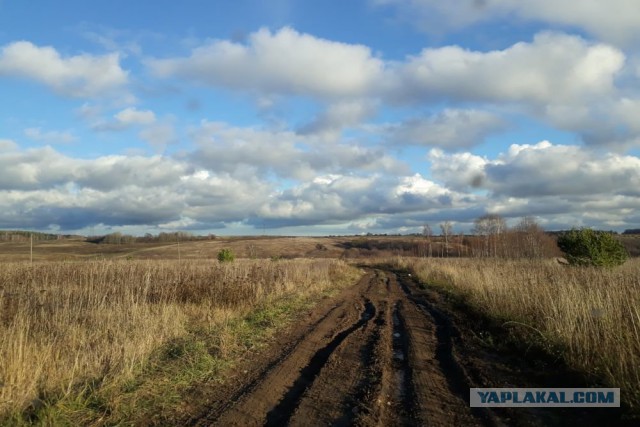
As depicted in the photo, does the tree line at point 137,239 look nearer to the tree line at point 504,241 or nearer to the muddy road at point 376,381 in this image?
the tree line at point 504,241

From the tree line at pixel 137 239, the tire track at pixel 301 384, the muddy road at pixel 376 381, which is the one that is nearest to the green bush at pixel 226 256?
the muddy road at pixel 376 381

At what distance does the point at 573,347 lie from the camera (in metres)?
7.69

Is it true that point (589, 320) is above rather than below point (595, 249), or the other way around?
below

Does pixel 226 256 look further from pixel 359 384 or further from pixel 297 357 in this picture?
pixel 359 384

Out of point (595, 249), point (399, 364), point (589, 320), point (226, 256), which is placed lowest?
point (399, 364)

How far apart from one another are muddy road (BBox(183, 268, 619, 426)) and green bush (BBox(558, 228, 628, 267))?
38.7ft

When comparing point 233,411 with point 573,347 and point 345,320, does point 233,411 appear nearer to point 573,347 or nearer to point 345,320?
point 573,347

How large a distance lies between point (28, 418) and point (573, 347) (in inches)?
324

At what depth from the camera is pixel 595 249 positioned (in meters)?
20.4

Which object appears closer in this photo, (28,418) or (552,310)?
(28,418)

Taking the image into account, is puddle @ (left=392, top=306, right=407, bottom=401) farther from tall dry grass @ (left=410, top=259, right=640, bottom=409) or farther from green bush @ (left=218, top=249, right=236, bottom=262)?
green bush @ (left=218, top=249, right=236, bottom=262)

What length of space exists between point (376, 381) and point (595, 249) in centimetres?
1804

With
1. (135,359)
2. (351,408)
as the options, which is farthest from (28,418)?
(351,408)

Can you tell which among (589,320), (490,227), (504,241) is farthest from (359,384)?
(490,227)
